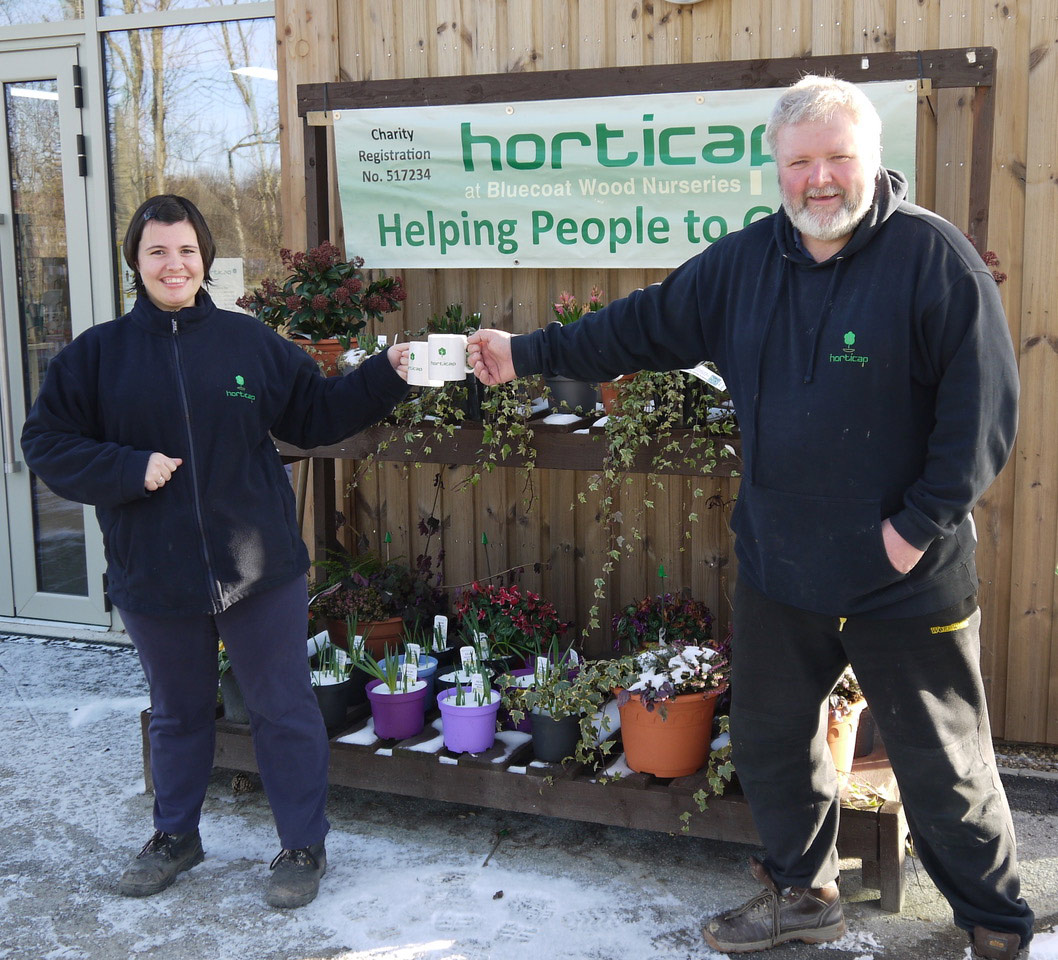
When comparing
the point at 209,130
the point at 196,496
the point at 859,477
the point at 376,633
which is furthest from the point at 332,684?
the point at 209,130

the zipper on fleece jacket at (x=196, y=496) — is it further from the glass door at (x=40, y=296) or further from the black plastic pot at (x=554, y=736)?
the glass door at (x=40, y=296)

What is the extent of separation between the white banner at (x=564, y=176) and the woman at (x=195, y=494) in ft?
3.27

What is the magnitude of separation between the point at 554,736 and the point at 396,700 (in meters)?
0.48

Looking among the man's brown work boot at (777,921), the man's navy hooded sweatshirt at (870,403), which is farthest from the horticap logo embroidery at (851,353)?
the man's brown work boot at (777,921)

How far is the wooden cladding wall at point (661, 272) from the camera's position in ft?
11.2

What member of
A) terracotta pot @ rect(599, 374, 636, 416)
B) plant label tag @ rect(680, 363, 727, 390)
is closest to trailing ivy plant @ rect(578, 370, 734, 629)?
terracotta pot @ rect(599, 374, 636, 416)

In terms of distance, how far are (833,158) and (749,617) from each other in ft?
3.27

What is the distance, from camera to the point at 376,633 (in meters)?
3.81

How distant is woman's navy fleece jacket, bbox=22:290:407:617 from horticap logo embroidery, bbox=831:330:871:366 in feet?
4.66

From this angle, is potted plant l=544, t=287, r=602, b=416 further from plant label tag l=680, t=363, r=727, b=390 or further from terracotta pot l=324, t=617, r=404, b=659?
terracotta pot l=324, t=617, r=404, b=659

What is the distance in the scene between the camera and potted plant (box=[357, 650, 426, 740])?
3.30 m

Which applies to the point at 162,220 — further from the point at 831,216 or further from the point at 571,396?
the point at 831,216

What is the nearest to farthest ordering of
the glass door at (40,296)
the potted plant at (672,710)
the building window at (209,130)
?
the potted plant at (672,710)
the building window at (209,130)
the glass door at (40,296)

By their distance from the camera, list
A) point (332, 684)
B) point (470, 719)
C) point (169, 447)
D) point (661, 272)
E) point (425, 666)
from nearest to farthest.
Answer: point (169, 447) → point (470, 719) → point (332, 684) → point (425, 666) → point (661, 272)
